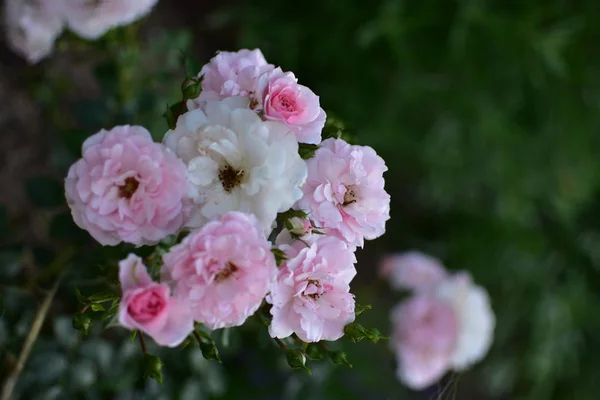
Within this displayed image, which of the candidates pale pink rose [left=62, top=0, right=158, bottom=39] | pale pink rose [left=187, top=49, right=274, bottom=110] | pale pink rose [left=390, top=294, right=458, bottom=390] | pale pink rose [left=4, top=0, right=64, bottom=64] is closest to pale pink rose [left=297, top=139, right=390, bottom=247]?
pale pink rose [left=187, top=49, right=274, bottom=110]

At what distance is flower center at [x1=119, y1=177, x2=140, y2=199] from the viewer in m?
0.60

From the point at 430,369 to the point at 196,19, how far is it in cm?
123

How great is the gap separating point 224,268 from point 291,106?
0.18 metres

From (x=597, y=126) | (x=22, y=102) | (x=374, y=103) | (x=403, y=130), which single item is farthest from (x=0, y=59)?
(x=597, y=126)

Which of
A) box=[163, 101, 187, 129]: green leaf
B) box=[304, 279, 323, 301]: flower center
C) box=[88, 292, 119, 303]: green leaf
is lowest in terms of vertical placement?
box=[88, 292, 119, 303]: green leaf

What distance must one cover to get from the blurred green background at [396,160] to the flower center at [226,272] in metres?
0.35

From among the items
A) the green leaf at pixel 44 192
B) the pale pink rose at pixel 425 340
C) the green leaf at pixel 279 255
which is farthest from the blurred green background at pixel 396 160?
the green leaf at pixel 279 255

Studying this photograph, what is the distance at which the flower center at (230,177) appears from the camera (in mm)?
601

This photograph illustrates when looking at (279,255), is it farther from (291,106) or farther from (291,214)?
(291,106)

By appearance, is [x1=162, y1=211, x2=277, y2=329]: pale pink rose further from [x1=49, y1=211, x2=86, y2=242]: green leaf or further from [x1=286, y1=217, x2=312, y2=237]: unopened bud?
[x1=49, y1=211, x2=86, y2=242]: green leaf

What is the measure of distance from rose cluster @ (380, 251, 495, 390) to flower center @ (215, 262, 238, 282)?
86 centimetres

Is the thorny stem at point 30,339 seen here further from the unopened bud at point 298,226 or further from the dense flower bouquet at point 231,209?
the unopened bud at point 298,226

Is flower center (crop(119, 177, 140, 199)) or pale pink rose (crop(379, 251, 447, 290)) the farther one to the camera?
pale pink rose (crop(379, 251, 447, 290))

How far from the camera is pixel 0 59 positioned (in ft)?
4.53
